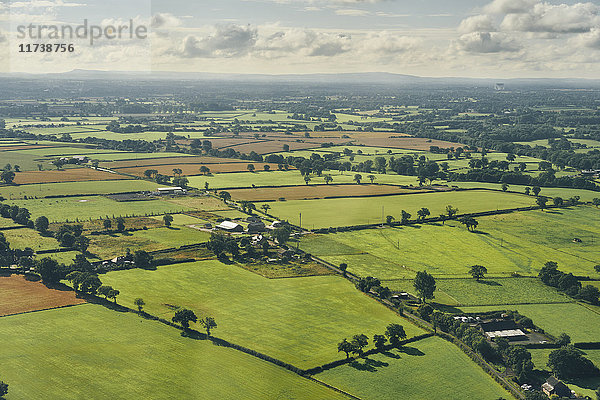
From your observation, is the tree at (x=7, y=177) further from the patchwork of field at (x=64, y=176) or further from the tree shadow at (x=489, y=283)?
the tree shadow at (x=489, y=283)

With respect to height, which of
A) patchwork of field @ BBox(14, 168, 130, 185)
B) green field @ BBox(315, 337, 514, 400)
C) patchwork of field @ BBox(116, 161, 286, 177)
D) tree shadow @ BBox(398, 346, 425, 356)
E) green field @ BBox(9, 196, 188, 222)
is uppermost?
patchwork of field @ BBox(116, 161, 286, 177)

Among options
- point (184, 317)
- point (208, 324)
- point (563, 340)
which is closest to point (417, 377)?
point (563, 340)

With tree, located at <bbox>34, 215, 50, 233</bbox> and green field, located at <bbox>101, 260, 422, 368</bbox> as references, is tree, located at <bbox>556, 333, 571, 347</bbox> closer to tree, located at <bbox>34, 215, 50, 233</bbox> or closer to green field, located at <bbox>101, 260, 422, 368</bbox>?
green field, located at <bbox>101, 260, 422, 368</bbox>

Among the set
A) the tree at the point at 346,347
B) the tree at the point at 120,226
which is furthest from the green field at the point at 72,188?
the tree at the point at 346,347

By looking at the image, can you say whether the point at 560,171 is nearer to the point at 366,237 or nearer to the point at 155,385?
the point at 366,237

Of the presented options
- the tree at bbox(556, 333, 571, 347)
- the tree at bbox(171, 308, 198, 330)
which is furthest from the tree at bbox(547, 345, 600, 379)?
the tree at bbox(171, 308, 198, 330)

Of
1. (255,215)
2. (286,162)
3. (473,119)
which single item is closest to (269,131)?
(286,162)
